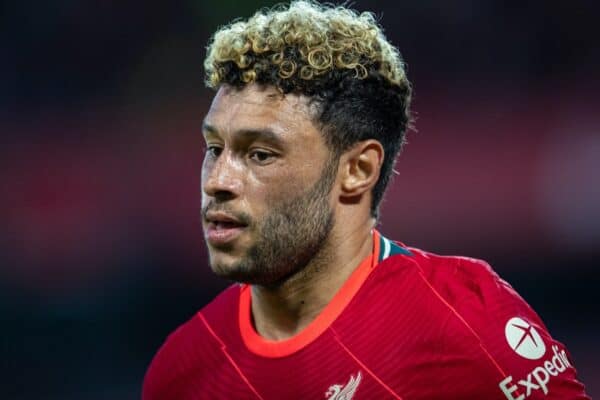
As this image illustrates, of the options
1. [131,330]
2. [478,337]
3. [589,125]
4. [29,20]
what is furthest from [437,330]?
[29,20]

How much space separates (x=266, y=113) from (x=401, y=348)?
681 millimetres

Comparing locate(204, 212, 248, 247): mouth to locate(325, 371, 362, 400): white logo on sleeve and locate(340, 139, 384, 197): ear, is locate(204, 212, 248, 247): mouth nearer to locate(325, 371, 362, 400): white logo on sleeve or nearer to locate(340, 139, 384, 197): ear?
locate(340, 139, 384, 197): ear

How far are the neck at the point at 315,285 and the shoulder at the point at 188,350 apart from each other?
0.75 feet

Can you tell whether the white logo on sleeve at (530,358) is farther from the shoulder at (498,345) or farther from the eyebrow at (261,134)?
the eyebrow at (261,134)

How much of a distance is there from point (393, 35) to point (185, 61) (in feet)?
4.61

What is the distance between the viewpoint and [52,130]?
6.22 meters

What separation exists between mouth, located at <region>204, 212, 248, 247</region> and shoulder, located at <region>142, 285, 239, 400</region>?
431mm

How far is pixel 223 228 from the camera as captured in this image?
7.80ft

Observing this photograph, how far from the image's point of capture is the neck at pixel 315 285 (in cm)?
249

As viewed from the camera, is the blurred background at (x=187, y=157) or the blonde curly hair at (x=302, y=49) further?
the blurred background at (x=187, y=157)

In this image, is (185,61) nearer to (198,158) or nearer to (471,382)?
(198,158)

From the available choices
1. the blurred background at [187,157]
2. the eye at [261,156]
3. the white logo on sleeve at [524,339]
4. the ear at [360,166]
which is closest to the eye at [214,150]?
the eye at [261,156]

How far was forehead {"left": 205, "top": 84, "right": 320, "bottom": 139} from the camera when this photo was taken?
2340 millimetres

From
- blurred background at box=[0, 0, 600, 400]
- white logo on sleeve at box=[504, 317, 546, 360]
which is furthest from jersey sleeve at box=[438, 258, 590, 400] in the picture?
blurred background at box=[0, 0, 600, 400]
